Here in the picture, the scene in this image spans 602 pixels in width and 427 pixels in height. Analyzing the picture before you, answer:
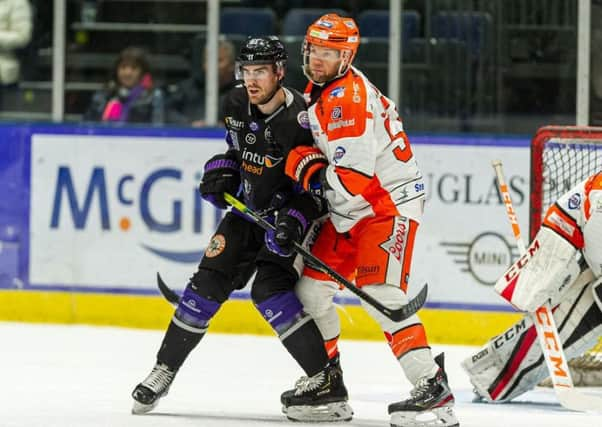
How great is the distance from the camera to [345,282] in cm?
484

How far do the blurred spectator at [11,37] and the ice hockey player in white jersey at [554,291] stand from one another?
313 centimetres

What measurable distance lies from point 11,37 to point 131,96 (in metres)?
0.67

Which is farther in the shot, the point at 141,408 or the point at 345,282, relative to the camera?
the point at 141,408

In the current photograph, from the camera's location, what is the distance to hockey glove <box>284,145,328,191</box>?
4742mm

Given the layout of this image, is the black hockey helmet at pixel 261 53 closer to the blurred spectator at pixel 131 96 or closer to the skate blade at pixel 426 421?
the skate blade at pixel 426 421

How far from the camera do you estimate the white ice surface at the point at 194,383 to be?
16.6 ft

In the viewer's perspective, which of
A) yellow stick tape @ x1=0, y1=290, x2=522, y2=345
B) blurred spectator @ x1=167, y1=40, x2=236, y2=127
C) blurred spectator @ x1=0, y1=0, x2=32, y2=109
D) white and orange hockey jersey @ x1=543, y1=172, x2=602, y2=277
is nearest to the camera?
white and orange hockey jersey @ x1=543, y1=172, x2=602, y2=277

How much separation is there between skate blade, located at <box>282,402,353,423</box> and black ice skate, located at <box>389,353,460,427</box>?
29 cm

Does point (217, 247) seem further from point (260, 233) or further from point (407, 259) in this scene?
point (407, 259)

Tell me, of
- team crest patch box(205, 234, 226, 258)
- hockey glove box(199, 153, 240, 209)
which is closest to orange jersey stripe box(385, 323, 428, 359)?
team crest patch box(205, 234, 226, 258)

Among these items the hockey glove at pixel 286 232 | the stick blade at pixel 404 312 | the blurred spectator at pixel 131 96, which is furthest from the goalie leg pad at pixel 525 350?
the blurred spectator at pixel 131 96

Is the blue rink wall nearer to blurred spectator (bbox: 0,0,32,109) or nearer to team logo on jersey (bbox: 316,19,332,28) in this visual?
blurred spectator (bbox: 0,0,32,109)

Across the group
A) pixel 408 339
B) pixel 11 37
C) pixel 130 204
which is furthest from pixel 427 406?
pixel 11 37

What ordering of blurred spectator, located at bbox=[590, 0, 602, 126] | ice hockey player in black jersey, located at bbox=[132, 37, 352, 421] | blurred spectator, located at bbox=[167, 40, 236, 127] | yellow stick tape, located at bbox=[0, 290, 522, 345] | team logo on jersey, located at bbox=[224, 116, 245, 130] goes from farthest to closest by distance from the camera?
1. blurred spectator, located at bbox=[167, 40, 236, 127]
2. blurred spectator, located at bbox=[590, 0, 602, 126]
3. yellow stick tape, located at bbox=[0, 290, 522, 345]
4. team logo on jersey, located at bbox=[224, 116, 245, 130]
5. ice hockey player in black jersey, located at bbox=[132, 37, 352, 421]
